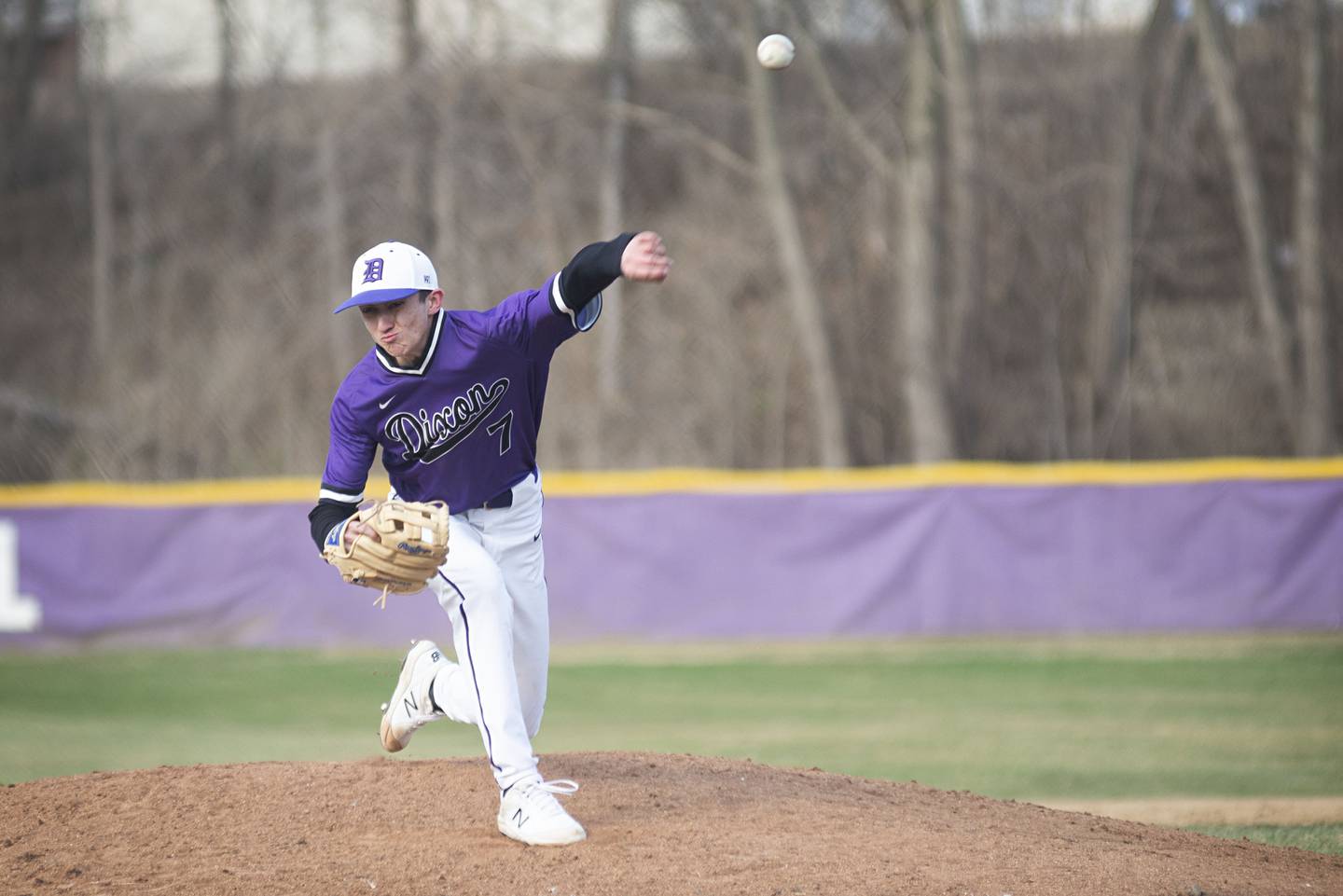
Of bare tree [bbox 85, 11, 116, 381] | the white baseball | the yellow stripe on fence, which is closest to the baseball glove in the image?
the white baseball

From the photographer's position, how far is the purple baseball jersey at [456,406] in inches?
163

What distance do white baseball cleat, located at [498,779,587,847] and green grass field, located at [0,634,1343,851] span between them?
2.80 m

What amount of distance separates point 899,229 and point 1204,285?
5.15 m

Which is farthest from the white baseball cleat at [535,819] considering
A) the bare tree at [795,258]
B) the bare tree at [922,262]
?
the bare tree at [795,258]

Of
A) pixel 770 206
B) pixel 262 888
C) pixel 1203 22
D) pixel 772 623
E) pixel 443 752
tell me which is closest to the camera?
pixel 262 888

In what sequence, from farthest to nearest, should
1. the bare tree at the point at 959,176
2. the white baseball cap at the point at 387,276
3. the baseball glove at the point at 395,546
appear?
1. the bare tree at the point at 959,176
2. the white baseball cap at the point at 387,276
3. the baseball glove at the point at 395,546

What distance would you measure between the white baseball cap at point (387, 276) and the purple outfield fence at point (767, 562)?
276 inches

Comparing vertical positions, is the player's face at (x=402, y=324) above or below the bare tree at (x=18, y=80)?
below

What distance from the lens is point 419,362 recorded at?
414cm

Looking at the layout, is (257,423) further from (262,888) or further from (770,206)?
(262,888)

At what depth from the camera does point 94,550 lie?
36.9ft

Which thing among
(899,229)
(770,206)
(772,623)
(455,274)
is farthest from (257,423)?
(772,623)

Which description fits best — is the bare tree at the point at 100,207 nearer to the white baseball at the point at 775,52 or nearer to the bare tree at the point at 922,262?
the bare tree at the point at 922,262

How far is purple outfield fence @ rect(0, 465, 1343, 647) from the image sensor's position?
429 inches
